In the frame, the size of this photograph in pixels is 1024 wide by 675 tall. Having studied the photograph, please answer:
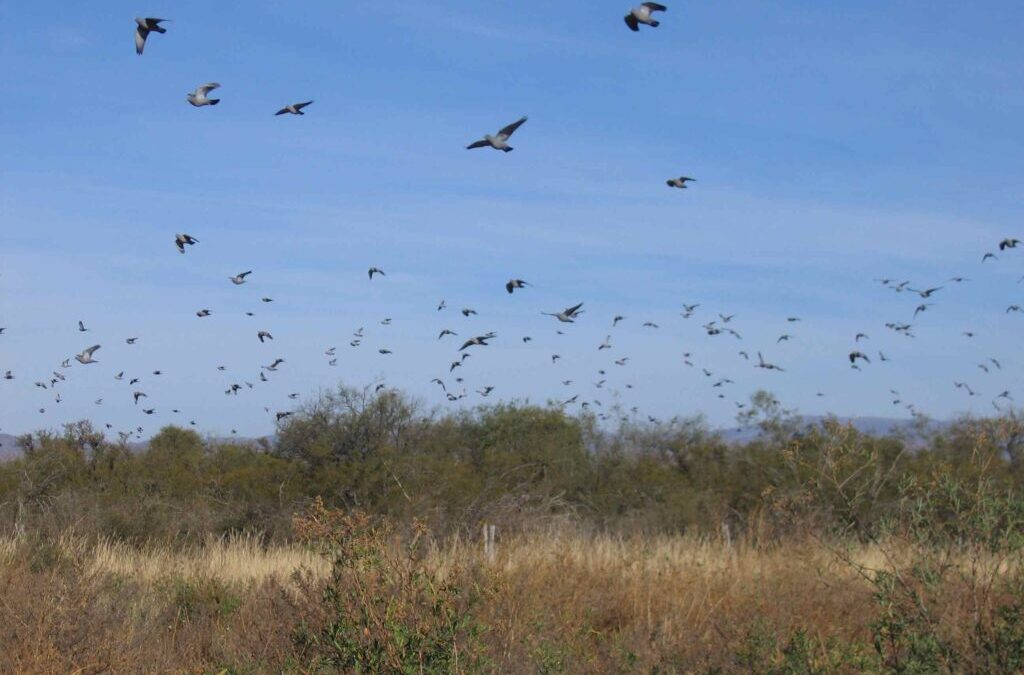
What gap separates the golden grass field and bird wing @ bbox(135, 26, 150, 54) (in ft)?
15.4

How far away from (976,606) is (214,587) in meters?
8.46

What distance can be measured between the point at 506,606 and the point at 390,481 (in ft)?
47.6

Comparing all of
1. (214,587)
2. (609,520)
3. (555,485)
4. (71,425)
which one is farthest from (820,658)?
(71,425)

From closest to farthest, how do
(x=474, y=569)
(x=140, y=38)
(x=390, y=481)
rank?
(x=474, y=569) < (x=140, y=38) < (x=390, y=481)

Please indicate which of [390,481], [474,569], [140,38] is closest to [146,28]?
[140,38]

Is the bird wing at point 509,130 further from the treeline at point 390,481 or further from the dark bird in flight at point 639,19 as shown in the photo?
the treeline at point 390,481

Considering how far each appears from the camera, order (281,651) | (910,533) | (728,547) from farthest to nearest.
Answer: (728,547) → (281,651) → (910,533)

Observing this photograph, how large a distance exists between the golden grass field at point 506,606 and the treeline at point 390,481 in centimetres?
465

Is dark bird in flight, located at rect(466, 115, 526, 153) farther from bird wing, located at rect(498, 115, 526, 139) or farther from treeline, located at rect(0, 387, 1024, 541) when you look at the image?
treeline, located at rect(0, 387, 1024, 541)

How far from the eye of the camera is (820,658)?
723 cm

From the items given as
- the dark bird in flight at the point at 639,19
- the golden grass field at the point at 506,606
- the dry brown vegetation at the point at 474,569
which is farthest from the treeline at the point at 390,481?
the dark bird in flight at the point at 639,19

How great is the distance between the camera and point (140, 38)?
36.2 ft

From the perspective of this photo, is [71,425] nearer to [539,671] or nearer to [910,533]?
[539,671]

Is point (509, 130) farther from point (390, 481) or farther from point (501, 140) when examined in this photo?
point (390, 481)
